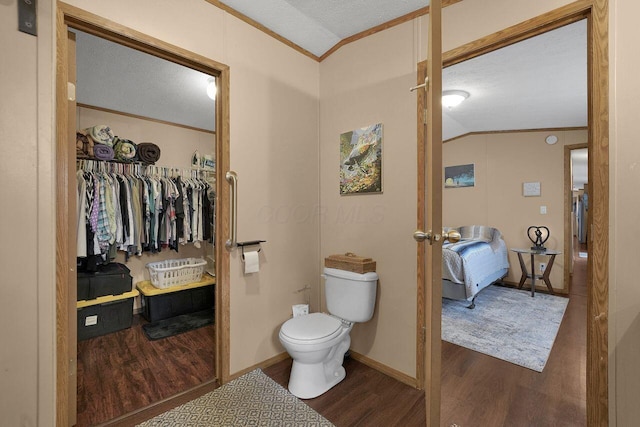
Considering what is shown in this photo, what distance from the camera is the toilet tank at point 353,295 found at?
196 centimetres

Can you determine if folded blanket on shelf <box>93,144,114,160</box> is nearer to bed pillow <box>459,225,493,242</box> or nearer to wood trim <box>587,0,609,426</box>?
wood trim <box>587,0,609,426</box>

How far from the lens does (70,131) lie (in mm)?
1438

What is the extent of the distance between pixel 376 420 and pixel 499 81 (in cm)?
308

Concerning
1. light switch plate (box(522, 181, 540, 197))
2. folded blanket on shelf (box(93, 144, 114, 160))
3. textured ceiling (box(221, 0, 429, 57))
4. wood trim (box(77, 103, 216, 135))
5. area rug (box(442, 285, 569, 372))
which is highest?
textured ceiling (box(221, 0, 429, 57))

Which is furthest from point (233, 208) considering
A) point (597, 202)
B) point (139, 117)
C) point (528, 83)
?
point (528, 83)

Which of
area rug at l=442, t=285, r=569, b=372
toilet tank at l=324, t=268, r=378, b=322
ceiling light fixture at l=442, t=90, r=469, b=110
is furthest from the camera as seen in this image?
ceiling light fixture at l=442, t=90, r=469, b=110

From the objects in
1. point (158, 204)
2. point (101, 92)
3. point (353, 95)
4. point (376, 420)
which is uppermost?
point (101, 92)

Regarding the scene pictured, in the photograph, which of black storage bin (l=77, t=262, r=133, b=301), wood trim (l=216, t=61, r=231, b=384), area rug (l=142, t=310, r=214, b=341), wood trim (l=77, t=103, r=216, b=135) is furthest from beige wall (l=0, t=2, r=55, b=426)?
wood trim (l=77, t=103, r=216, b=135)

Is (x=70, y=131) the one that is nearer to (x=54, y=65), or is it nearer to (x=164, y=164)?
(x=54, y=65)

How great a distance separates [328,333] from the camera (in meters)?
1.75

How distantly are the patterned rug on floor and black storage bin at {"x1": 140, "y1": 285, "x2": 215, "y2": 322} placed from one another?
1.49 metres

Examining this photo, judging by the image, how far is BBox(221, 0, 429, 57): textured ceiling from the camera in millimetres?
1816

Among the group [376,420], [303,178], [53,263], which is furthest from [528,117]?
[53,263]

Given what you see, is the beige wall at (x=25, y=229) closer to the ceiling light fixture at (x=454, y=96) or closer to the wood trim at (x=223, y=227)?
the wood trim at (x=223, y=227)
